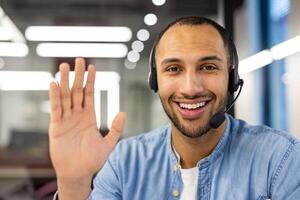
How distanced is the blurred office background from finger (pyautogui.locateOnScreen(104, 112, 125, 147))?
0.15m

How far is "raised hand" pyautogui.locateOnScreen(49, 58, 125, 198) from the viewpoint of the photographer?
3.78ft

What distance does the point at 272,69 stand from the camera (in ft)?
10.1

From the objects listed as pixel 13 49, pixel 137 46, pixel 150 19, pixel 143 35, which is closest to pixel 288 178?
pixel 150 19

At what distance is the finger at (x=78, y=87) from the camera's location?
3.85 ft

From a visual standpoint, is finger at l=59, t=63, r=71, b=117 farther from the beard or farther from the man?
the beard

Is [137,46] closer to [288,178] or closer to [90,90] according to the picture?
[90,90]

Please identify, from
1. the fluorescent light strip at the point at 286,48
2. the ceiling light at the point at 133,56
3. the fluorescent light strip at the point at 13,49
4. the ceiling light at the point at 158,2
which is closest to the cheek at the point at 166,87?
the fluorescent light strip at the point at 286,48

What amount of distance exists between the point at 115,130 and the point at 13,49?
219 inches

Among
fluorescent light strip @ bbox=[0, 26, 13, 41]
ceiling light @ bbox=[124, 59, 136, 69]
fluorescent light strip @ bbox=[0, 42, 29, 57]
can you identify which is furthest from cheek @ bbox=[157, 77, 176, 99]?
ceiling light @ bbox=[124, 59, 136, 69]

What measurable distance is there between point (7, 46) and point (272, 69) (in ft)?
13.1

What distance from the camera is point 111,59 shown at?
6.61 meters

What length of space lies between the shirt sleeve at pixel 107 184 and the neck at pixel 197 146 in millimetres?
175

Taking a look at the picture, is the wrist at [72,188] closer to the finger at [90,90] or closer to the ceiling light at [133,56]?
the finger at [90,90]

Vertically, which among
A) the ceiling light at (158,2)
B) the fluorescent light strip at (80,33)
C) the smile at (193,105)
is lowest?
the smile at (193,105)
